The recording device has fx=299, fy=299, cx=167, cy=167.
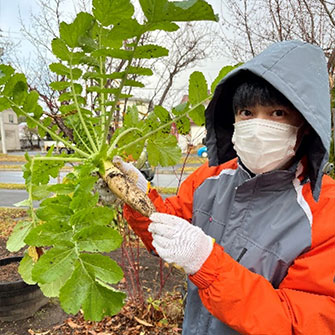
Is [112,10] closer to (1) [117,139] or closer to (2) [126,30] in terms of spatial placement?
(2) [126,30]

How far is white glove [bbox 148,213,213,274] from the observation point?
0.95 m

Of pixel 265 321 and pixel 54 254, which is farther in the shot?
pixel 54 254

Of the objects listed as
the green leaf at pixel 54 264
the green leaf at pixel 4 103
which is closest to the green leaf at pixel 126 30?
the green leaf at pixel 4 103

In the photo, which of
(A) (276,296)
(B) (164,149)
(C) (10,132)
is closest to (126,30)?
(B) (164,149)

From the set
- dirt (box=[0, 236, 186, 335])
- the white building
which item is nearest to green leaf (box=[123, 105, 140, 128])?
dirt (box=[0, 236, 186, 335])

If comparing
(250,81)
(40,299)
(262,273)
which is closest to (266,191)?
(262,273)

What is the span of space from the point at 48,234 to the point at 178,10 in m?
0.90

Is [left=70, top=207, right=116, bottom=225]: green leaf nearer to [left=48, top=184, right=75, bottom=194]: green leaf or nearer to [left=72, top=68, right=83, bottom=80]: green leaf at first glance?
[left=48, top=184, right=75, bottom=194]: green leaf

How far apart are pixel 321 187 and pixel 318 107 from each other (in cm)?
30

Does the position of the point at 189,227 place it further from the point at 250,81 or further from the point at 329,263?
the point at 250,81

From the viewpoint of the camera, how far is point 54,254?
40.3 inches

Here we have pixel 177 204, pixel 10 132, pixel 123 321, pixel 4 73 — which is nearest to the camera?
pixel 4 73

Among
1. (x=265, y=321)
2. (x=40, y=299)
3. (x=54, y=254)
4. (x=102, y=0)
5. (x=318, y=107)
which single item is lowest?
(x=40, y=299)

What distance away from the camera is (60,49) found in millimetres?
1396
